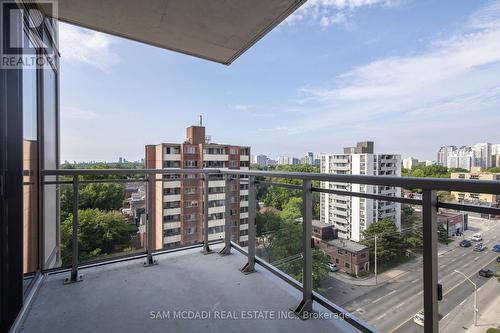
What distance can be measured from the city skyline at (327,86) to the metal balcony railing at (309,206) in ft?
5.55

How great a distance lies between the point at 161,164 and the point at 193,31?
12.0 metres

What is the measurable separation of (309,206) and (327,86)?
26.0m

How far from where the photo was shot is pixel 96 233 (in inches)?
105

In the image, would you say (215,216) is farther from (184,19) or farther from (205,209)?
(184,19)

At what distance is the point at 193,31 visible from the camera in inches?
110

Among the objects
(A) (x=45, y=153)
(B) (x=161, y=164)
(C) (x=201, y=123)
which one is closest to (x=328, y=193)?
(A) (x=45, y=153)

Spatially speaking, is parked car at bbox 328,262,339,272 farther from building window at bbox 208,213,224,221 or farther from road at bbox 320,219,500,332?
building window at bbox 208,213,224,221

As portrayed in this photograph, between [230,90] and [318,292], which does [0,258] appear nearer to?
[318,292]

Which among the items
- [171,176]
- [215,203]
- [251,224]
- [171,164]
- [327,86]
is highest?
[327,86]

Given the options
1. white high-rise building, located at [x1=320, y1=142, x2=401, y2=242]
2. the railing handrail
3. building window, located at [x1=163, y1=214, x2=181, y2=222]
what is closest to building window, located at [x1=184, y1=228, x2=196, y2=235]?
building window, located at [x1=163, y1=214, x2=181, y2=222]

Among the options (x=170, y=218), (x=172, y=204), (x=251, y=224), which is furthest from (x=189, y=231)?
(x=251, y=224)

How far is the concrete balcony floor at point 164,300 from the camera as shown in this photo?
5.44 feet

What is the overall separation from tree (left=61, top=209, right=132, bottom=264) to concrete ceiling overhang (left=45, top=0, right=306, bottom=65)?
6.84ft

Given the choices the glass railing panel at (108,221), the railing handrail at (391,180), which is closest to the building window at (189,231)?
the glass railing panel at (108,221)
